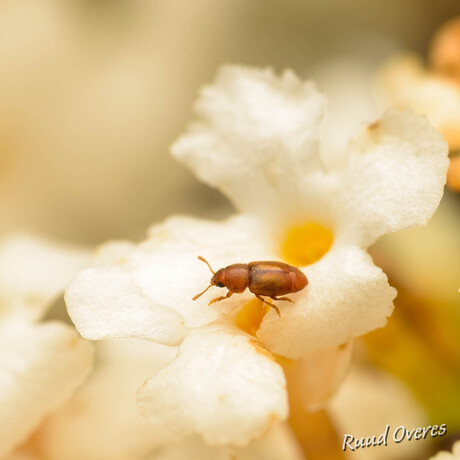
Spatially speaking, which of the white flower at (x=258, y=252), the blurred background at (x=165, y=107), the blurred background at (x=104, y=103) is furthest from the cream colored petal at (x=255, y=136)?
the blurred background at (x=104, y=103)

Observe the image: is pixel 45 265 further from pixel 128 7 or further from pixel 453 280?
pixel 128 7

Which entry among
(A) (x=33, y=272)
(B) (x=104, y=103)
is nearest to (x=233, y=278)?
(A) (x=33, y=272)

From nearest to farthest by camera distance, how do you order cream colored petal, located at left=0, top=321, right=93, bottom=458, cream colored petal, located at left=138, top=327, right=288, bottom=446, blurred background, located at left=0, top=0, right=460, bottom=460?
cream colored petal, located at left=138, top=327, right=288, bottom=446 < cream colored petal, located at left=0, top=321, right=93, bottom=458 < blurred background, located at left=0, top=0, right=460, bottom=460

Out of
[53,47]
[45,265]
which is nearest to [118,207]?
[53,47]

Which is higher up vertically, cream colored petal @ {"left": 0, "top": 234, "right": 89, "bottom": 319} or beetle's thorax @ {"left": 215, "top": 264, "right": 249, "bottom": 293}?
cream colored petal @ {"left": 0, "top": 234, "right": 89, "bottom": 319}

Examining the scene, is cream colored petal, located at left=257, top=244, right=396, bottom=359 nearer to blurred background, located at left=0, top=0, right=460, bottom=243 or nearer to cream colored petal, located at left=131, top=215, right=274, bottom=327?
cream colored petal, located at left=131, top=215, right=274, bottom=327

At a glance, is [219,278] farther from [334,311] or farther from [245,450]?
[245,450]

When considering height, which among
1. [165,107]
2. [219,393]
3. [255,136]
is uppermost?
[165,107]

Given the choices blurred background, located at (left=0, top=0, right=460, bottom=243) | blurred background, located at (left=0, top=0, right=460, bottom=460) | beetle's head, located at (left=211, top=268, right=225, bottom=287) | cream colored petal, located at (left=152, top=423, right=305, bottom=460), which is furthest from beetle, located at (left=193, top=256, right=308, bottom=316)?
blurred background, located at (left=0, top=0, right=460, bottom=243)
